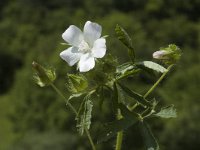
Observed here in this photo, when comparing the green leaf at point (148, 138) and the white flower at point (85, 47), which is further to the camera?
the green leaf at point (148, 138)

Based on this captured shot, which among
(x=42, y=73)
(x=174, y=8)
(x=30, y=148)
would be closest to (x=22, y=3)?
(x=174, y=8)

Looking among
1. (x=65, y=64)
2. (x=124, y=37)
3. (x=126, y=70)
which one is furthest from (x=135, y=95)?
(x=65, y=64)

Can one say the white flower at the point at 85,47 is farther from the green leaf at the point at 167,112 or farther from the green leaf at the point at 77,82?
the green leaf at the point at 167,112

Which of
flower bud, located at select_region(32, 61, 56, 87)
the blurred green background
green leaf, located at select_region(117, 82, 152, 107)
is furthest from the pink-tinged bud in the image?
the blurred green background

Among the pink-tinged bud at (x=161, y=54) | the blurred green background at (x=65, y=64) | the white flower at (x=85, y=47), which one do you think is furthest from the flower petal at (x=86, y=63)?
the blurred green background at (x=65, y=64)

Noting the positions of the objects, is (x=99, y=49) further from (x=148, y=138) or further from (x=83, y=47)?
(x=148, y=138)

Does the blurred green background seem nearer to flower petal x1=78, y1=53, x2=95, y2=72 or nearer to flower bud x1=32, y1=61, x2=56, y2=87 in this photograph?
flower bud x1=32, y1=61, x2=56, y2=87

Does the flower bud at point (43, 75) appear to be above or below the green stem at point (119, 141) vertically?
above
